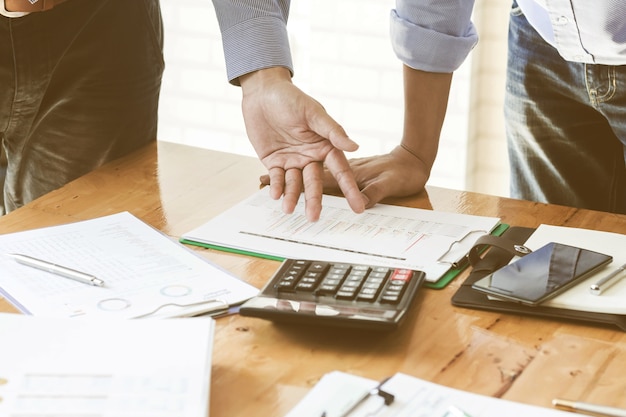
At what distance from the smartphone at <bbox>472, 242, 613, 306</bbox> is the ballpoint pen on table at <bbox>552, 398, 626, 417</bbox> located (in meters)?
0.16

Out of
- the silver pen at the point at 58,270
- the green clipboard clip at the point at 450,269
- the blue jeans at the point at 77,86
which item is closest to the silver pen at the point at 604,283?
the green clipboard clip at the point at 450,269

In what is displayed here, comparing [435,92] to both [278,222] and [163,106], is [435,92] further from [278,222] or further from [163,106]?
[163,106]

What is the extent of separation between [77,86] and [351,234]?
0.60 m

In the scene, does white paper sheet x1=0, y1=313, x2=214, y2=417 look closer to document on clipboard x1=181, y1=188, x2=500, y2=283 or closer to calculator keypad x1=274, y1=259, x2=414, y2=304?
calculator keypad x1=274, y1=259, x2=414, y2=304

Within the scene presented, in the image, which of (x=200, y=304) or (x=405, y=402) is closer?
(x=405, y=402)

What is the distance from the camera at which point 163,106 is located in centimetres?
274

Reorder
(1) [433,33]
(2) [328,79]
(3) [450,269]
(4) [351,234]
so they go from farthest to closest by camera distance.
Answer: (2) [328,79], (1) [433,33], (4) [351,234], (3) [450,269]

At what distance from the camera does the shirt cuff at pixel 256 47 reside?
1228 millimetres

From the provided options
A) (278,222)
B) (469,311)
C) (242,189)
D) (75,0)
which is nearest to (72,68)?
(75,0)

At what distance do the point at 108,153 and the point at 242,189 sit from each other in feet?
1.09

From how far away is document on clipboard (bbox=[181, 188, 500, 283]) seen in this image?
994 mm

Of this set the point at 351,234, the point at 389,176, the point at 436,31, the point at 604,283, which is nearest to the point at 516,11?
the point at 436,31

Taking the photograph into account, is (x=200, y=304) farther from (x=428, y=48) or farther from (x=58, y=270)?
(x=428, y=48)

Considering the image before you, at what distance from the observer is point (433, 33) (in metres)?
1.30
